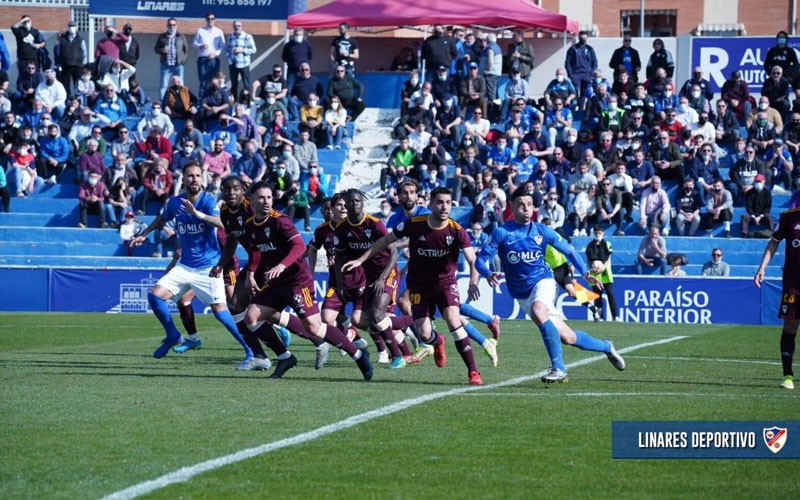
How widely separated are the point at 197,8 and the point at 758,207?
52.5 feet

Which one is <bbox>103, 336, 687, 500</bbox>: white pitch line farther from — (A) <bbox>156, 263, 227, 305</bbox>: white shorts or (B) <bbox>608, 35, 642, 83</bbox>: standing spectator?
(B) <bbox>608, 35, 642, 83</bbox>: standing spectator

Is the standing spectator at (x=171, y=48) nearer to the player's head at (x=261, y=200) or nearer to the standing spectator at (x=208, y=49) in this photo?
the standing spectator at (x=208, y=49)

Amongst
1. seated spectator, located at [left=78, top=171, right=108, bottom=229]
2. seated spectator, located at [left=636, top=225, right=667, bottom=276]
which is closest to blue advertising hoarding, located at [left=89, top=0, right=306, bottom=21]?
seated spectator, located at [left=78, top=171, right=108, bottom=229]

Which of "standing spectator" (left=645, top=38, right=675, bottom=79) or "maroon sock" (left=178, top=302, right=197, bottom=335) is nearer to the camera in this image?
"maroon sock" (left=178, top=302, right=197, bottom=335)

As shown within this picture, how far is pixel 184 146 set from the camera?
30.9 meters

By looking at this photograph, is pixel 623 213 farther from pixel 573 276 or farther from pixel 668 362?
pixel 668 362

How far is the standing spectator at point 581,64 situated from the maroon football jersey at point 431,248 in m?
20.6

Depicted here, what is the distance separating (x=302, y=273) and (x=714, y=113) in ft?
69.6

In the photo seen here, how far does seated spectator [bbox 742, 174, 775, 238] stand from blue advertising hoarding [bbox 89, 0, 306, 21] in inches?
535

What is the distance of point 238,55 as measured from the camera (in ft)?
110

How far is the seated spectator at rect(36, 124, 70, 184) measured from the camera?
31453 millimetres

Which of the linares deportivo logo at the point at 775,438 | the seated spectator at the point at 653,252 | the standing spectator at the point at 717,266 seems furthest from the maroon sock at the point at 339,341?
the seated spectator at the point at 653,252

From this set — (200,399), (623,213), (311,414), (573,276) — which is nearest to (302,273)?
(200,399)

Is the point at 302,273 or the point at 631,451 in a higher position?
the point at 302,273
